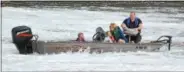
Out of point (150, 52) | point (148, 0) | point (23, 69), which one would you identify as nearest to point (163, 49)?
point (150, 52)

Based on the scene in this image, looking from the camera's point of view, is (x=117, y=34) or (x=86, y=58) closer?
(x=86, y=58)

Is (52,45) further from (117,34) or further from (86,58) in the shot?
(117,34)

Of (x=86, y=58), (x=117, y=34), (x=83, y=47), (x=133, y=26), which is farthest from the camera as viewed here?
(x=133, y=26)

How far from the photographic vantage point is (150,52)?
15.1 meters

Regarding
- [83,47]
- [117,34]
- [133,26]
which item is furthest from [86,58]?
[133,26]

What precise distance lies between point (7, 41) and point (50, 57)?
414 centimetres

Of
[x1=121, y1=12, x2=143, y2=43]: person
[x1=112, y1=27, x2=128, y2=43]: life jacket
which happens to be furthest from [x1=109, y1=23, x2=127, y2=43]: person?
[x1=121, y1=12, x2=143, y2=43]: person

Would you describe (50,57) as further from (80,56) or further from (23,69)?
(23,69)

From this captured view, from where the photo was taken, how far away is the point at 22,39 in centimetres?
1399

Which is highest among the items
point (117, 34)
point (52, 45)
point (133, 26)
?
point (133, 26)

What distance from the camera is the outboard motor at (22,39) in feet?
45.9

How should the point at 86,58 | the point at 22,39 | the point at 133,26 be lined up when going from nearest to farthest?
the point at 86,58 → the point at 22,39 → the point at 133,26

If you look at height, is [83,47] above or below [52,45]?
below

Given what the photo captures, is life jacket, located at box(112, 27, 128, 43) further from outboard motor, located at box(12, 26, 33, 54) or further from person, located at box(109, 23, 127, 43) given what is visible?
outboard motor, located at box(12, 26, 33, 54)
